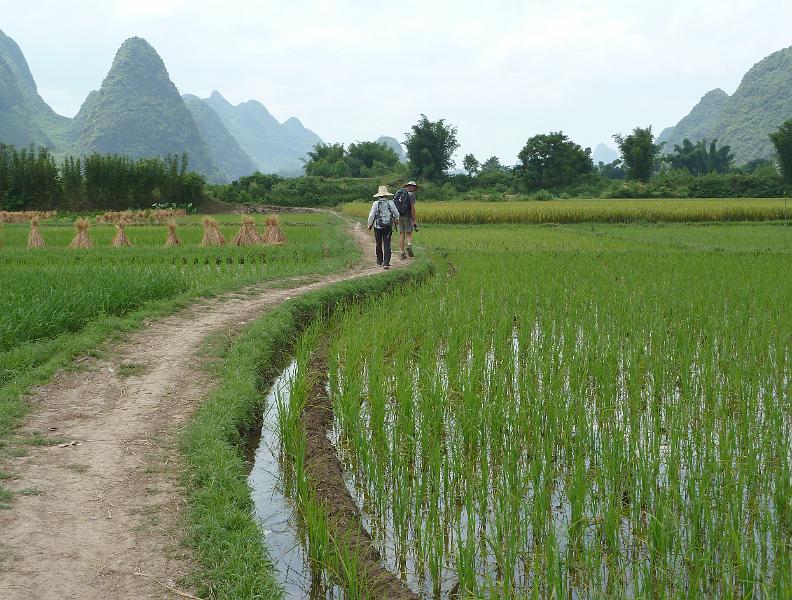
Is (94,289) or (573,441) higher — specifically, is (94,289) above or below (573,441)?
above

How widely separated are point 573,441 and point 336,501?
136cm

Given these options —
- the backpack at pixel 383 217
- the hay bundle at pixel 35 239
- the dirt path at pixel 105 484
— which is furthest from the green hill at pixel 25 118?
the dirt path at pixel 105 484

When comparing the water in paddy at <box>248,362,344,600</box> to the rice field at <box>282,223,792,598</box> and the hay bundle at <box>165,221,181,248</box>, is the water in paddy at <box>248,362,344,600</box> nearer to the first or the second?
the rice field at <box>282,223,792,598</box>

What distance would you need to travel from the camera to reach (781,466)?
330cm

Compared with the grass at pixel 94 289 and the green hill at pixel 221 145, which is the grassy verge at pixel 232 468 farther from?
the green hill at pixel 221 145

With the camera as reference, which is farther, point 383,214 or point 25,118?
point 25,118

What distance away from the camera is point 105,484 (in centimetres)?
343

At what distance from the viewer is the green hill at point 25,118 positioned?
75.9 m

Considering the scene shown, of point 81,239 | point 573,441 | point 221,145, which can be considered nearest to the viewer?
point 573,441

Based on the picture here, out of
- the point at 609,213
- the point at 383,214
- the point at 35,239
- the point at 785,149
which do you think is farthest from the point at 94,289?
the point at 785,149

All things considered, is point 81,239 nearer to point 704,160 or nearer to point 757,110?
point 704,160

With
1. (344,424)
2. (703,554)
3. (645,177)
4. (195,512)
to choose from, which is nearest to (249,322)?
(344,424)

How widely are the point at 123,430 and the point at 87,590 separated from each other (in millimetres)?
1739

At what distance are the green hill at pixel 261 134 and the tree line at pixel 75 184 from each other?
5486 inches
